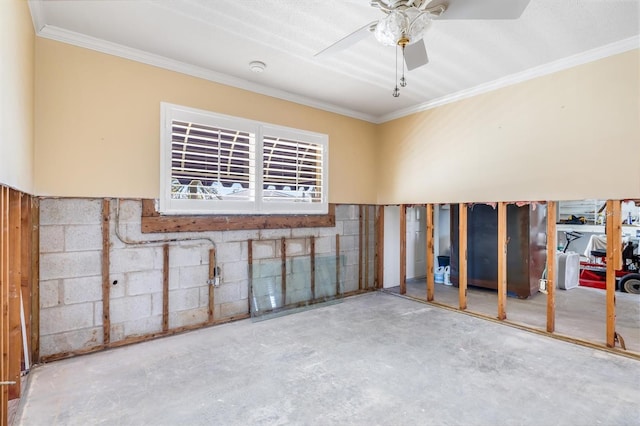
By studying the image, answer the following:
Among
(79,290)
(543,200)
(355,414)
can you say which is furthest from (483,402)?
(79,290)

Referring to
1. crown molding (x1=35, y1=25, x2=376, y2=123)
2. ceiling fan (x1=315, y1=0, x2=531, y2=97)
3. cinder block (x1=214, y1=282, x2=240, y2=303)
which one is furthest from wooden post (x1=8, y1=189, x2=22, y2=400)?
ceiling fan (x1=315, y1=0, x2=531, y2=97)

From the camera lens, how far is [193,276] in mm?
3707

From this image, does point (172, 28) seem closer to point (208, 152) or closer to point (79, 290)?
point (208, 152)

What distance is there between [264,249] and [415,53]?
294cm

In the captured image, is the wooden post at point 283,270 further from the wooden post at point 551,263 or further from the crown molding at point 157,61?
the wooden post at point 551,263

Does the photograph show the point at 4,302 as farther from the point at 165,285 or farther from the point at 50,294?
the point at 165,285

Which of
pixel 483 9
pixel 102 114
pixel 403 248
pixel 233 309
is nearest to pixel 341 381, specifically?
pixel 233 309

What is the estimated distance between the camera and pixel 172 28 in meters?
2.87

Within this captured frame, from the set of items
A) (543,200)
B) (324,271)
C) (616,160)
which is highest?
(616,160)

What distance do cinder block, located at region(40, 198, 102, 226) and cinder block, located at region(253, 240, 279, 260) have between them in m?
1.76

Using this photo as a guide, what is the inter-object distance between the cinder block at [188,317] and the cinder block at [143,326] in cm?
13

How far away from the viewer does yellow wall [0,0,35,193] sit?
5.64 feet

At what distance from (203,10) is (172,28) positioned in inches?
17.7

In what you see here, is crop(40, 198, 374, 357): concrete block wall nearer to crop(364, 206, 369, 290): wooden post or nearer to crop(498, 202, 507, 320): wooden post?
crop(364, 206, 369, 290): wooden post
